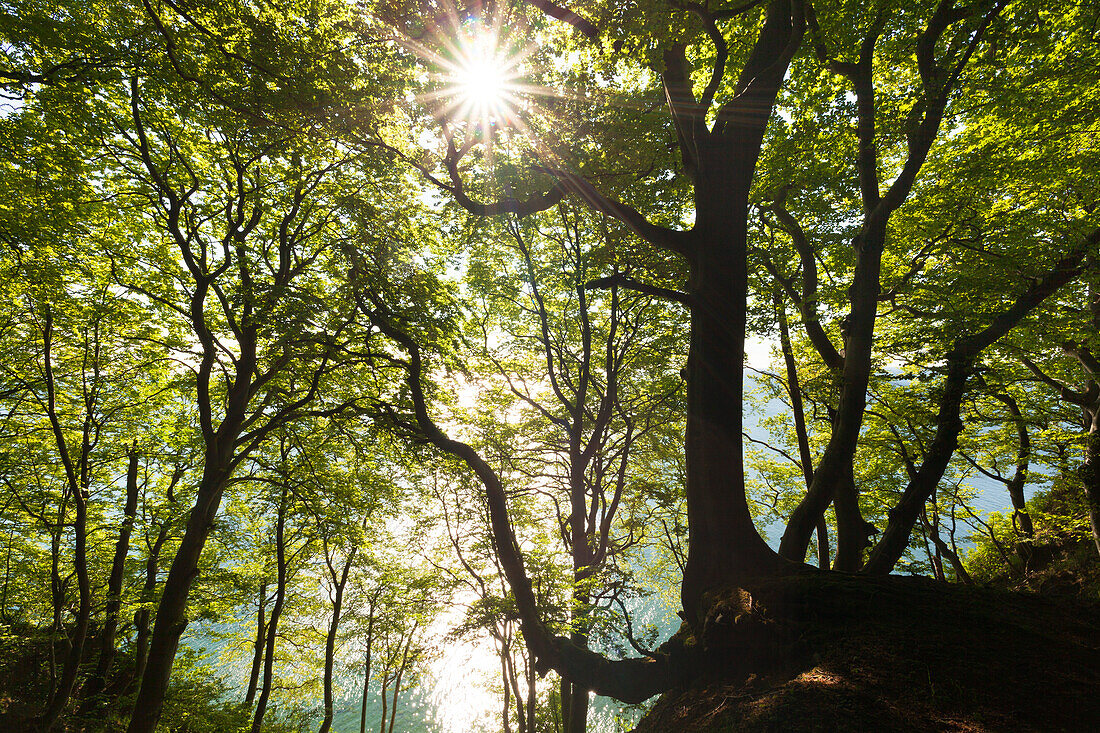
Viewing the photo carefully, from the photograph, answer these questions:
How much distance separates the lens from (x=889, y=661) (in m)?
2.59

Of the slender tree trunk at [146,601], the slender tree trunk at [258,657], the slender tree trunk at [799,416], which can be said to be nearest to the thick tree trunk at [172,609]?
the slender tree trunk at [146,601]

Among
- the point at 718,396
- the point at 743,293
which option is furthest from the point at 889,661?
the point at 743,293

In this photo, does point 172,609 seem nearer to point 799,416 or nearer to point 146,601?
point 146,601

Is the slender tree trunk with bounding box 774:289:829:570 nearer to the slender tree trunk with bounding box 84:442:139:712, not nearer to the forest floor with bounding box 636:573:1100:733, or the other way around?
the forest floor with bounding box 636:573:1100:733

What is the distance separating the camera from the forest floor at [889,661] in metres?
2.15

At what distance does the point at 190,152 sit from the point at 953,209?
49.9ft

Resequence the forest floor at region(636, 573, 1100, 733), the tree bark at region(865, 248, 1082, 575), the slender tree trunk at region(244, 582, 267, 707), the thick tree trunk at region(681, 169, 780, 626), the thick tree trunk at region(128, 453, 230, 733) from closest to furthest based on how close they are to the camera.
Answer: the forest floor at region(636, 573, 1100, 733), the thick tree trunk at region(681, 169, 780, 626), the tree bark at region(865, 248, 1082, 575), the thick tree trunk at region(128, 453, 230, 733), the slender tree trunk at region(244, 582, 267, 707)

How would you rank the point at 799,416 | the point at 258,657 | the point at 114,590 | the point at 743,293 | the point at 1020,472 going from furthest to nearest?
the point at 258,657, the point at 1020,472, the point at 114,590, the point at 799,416, the point at 743,293

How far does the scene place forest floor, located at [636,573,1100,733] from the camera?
215cm

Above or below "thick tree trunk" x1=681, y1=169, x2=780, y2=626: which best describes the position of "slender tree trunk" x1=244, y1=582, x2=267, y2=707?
below

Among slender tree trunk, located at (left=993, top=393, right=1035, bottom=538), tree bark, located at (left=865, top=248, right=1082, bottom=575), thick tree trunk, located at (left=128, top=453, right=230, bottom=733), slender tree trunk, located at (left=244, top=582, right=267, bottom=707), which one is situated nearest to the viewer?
tree bark, located at (left=865, top=248, right=1082, bottom=575)

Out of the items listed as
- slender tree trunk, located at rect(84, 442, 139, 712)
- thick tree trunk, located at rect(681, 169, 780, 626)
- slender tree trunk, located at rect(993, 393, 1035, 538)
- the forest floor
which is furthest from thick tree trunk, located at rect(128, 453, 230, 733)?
slender tree trunk, located at rect(993, 393, 1035, 538)

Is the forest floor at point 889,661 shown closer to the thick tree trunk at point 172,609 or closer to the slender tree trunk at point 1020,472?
the thick tree trunk at point 172,609

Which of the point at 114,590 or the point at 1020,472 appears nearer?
the point at 114,590
